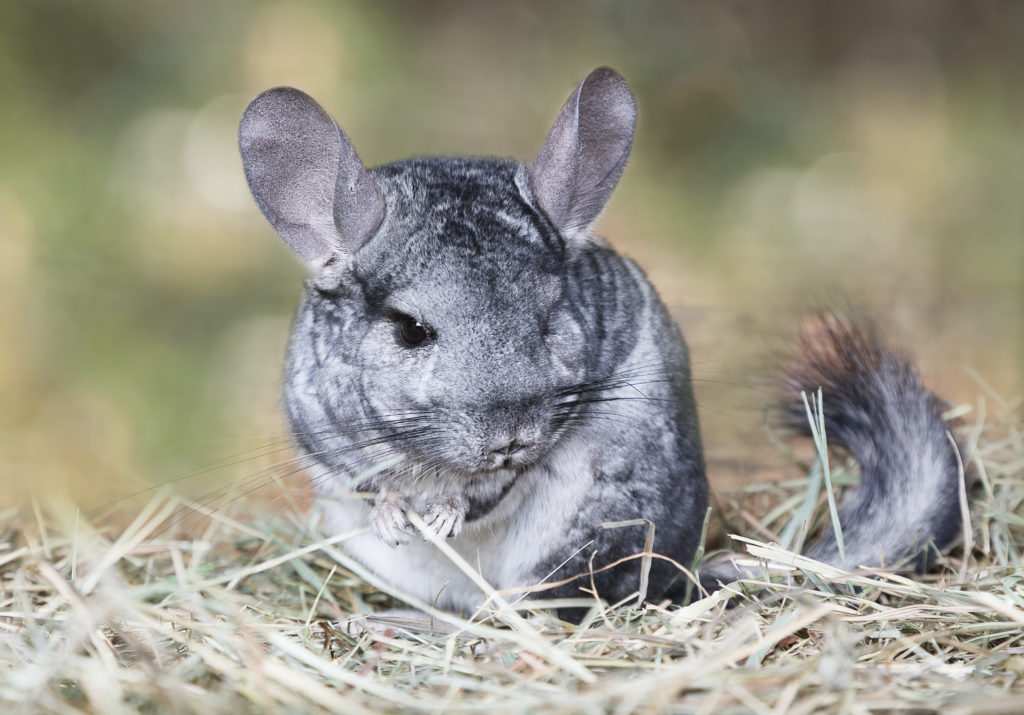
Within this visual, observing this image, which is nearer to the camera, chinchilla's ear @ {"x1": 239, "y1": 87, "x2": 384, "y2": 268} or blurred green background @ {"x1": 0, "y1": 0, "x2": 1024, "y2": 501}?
chinchilla's ear @ {"x1": 239, "y1": 87, "x2": 384, "y2": 268}

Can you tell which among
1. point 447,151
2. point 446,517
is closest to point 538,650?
point 446,517

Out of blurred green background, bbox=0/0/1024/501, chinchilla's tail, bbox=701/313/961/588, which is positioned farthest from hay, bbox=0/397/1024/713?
blurred green background, bbox=0/0/1024/501

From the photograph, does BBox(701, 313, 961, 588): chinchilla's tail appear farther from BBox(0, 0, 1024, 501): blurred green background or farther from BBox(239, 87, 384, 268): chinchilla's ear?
BBox(0, 0, 1024, 501): blurred green background

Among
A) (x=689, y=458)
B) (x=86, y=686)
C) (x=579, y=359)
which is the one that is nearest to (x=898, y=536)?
Answer: (x=689, y=458)

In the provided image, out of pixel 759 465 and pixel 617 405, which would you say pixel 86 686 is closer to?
pixel 617 405

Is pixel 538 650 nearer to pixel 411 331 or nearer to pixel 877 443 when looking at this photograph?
pixel 411 331

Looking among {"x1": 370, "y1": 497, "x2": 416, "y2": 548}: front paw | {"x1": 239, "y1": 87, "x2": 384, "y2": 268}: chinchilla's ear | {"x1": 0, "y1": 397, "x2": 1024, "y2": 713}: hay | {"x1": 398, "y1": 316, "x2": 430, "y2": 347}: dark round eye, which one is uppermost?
{"x1": 239, "y1": 87, "x2": 384, "y2": 268}: chinchilla's ear

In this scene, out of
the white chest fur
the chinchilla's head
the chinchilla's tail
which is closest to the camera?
the chinchilla's head
